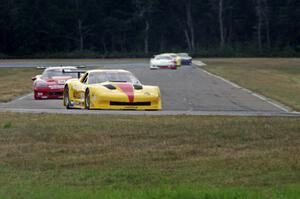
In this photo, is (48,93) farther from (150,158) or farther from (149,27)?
(149,27)

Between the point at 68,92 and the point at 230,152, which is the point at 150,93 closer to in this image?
the point at 68,92

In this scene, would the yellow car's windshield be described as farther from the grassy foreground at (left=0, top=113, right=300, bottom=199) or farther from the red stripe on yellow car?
the grassy foreground at (left=0, top=113, right=300, bottom=199)

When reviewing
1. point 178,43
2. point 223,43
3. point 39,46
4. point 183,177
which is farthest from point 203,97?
point 178,43

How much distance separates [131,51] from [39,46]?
49.4 ft

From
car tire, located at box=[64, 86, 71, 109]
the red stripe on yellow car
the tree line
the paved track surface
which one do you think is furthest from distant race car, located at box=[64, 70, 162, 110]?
the tree line

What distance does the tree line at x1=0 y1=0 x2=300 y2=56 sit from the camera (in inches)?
4310

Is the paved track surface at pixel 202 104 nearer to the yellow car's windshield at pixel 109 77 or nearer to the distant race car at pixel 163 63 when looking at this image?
the yellow car's windshield at pixel 109 77

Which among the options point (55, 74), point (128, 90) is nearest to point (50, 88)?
point (55, 74)

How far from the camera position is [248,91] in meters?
36.0

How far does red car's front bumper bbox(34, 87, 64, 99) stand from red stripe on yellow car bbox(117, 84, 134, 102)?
22.4 feet

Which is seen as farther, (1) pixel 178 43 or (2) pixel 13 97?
(1) pixel 178 43

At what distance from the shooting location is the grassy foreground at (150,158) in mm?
10055

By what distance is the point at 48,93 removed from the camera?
99.0 ft

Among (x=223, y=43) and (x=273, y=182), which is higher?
(x=273, y=182)
